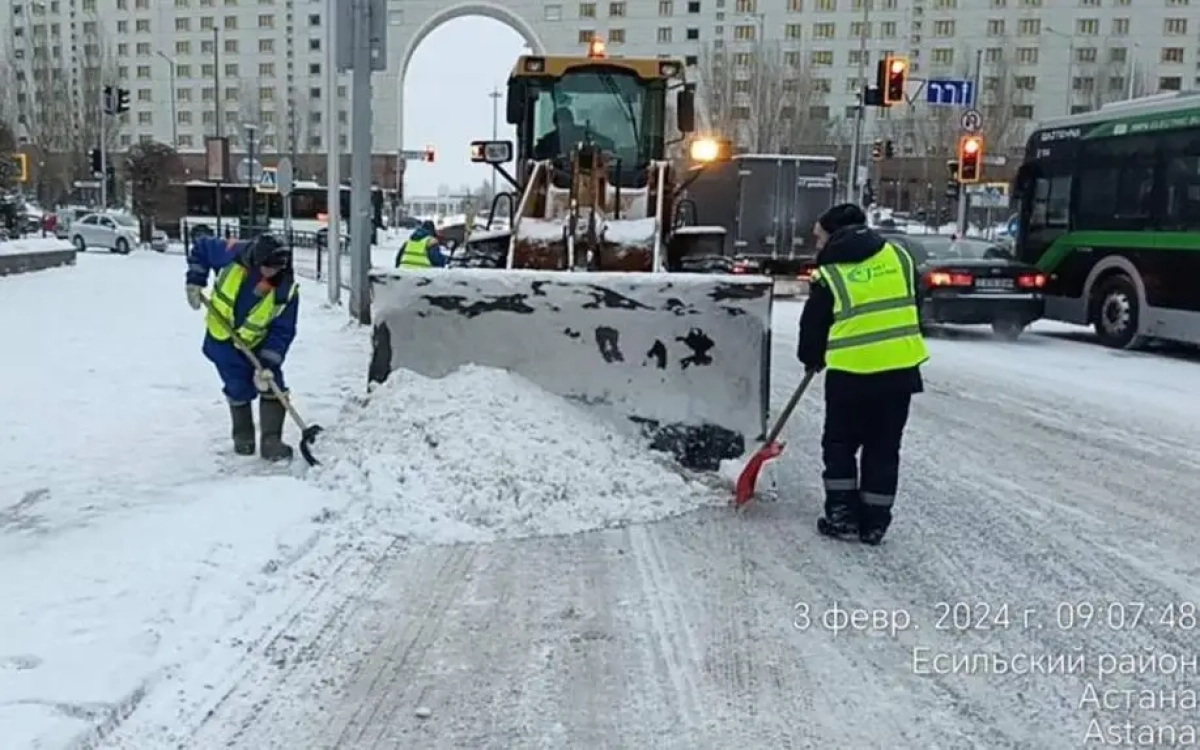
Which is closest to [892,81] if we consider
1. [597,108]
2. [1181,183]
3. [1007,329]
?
[1007,329]

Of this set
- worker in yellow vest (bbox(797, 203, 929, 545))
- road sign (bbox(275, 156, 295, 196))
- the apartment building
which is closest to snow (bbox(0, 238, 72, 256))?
road sign (bbox(275, 156, 295, 196))

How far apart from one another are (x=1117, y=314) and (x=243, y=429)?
11.6m

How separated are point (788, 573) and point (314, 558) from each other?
2.14 metres

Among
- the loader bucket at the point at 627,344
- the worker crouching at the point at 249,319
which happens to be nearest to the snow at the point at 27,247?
the worker crouching at the point at 249,319

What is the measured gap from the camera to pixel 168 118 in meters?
95.2

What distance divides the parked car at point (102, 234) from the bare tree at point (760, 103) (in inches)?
1192

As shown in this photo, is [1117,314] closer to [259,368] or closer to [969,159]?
[969,159]

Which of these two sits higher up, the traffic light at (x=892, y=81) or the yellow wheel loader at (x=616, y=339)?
the traffic light at (x=892, y=81)

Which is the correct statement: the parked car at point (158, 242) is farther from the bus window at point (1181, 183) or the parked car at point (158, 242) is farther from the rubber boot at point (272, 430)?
the rubber boot at point (272, 430)

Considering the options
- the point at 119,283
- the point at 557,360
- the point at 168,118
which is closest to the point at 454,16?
the point at 168,118

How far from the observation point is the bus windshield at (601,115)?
32.6ft

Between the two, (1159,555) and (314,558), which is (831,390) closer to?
(1159,555)

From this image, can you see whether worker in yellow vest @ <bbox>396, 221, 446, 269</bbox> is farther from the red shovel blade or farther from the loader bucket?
the red shovel blade

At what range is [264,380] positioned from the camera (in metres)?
6.75
